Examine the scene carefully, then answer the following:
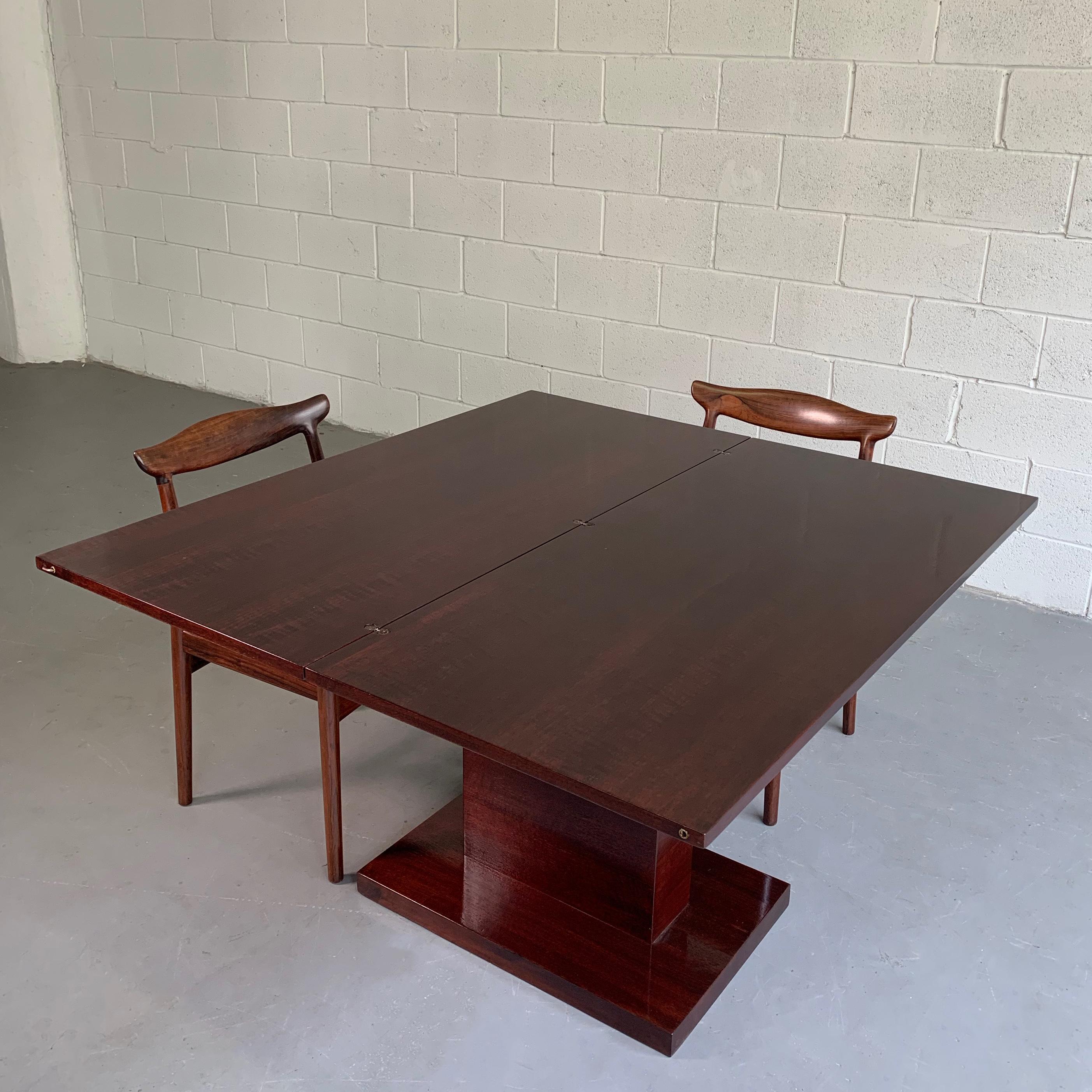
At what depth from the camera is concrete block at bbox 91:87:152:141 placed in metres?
4.99

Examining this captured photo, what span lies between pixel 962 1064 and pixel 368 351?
352 cm

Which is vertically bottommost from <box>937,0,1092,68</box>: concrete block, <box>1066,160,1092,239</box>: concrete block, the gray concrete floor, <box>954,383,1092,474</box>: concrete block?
the gray concrete floor

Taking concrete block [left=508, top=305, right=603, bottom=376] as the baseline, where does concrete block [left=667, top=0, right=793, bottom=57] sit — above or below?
above

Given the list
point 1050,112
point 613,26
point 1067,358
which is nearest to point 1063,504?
point 1067,358

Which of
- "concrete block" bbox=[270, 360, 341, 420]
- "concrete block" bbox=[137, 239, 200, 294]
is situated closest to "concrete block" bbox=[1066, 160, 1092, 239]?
"concrete block" bbox=[270, 360, 341, 420]

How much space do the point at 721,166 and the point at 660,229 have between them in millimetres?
290

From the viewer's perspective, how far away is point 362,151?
14.3ft

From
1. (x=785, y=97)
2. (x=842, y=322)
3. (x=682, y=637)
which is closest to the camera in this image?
(x=682, y=637)

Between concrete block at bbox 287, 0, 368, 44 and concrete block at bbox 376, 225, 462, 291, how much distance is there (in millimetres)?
699

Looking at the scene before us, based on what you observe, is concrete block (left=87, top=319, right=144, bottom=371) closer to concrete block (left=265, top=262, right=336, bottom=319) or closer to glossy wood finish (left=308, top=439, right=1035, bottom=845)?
concrete block (left=265, top=262, right=336, bottom=319)

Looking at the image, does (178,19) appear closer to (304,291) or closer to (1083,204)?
(304,291)

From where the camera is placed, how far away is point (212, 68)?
467 centimetres

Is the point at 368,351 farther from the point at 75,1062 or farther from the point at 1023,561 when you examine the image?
the point at 75,1062

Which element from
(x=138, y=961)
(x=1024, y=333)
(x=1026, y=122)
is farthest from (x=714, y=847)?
(x=1026, y=122)
